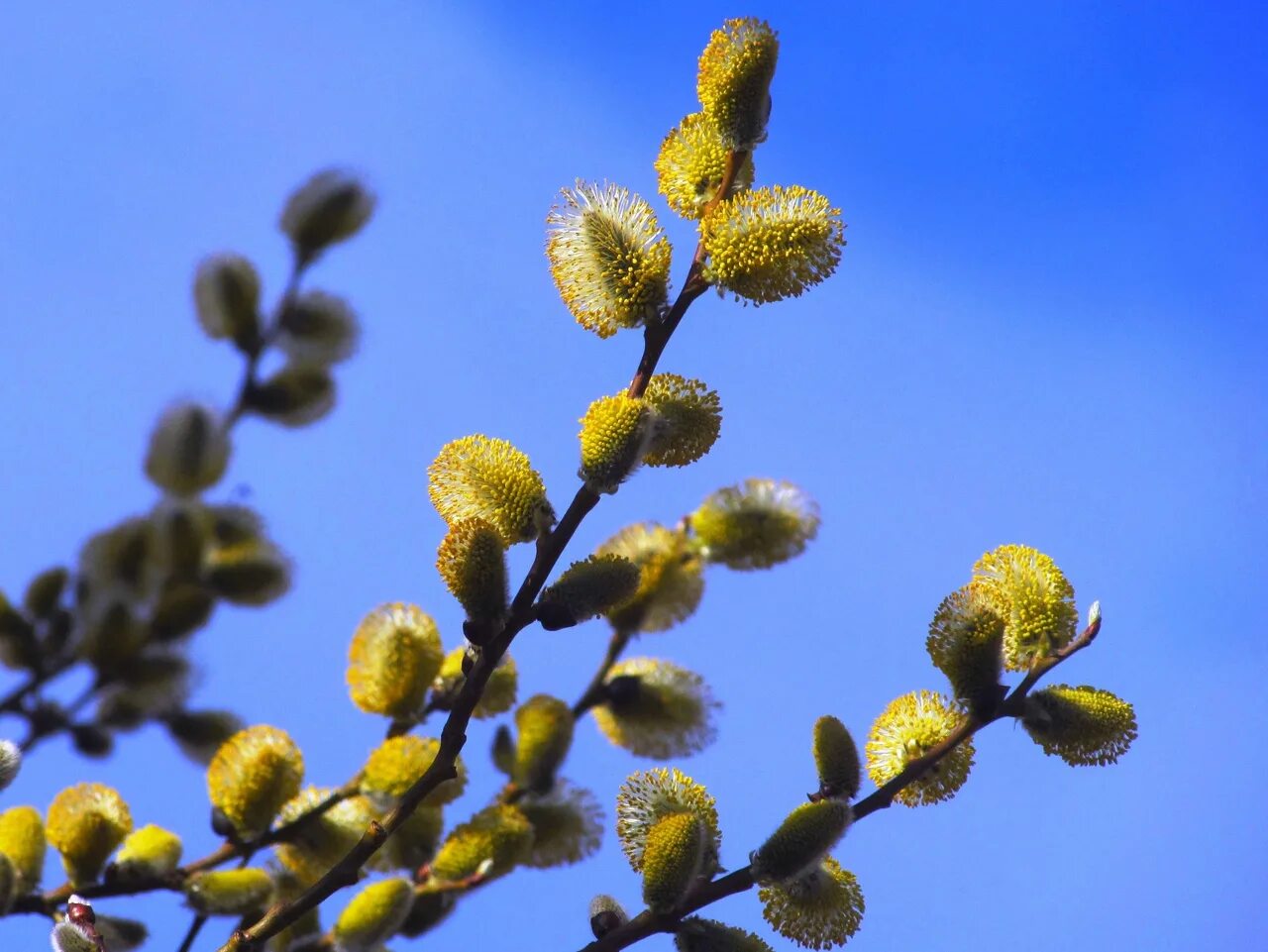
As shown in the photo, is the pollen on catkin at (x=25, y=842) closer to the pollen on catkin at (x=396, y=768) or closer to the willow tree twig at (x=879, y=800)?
the pollen on catkin at (x=396, y=768)

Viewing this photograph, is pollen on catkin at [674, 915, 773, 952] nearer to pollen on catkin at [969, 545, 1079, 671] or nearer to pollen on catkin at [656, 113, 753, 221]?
pollen on catkin at [969, 545, 1079, 671]

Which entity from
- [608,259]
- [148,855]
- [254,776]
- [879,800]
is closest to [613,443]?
[608,259]

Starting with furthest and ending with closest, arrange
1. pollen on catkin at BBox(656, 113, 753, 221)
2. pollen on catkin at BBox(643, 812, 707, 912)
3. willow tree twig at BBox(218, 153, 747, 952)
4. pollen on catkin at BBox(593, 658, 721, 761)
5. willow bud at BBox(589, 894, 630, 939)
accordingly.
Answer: pollen on catkin at BBox(593, 658, 721, 761), pollen on catkin at BBox(656, 113, 753, 221), willow bud at BBox(589, 894, 630, 939), pollen on catkin at BBox(643, 812, 707, 912), willow tree twig at BBox(218, 153, 747, 952)

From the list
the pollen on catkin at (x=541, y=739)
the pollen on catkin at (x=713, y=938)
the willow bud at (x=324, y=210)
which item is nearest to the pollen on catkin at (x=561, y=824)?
the pollen on catkin at (x=541, y=739)

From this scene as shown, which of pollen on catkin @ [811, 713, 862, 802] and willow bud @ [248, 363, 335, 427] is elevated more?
willow bud @ [248, 363, 335, 427]

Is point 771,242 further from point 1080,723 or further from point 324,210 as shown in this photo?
point 1080,723

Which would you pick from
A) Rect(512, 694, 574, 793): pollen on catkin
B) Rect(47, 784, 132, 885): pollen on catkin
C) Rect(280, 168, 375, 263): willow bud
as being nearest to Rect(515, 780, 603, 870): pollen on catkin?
Rect(512, 694, 574, 793): pollen on catkin

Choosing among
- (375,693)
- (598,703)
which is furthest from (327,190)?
(598,703)

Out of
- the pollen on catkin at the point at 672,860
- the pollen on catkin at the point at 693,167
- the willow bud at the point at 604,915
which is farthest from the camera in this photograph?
the pollen on catkin at the point at 693,167
